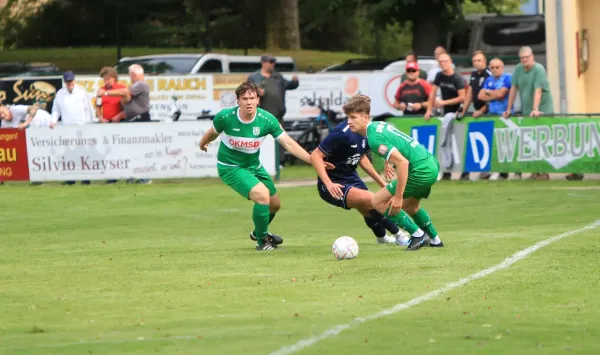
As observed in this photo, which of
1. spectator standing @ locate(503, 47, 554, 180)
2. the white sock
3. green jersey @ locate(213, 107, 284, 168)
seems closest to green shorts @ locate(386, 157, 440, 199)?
the white sock

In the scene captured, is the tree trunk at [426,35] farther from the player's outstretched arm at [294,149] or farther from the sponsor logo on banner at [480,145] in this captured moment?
the player's outstretched arm at [294,149]

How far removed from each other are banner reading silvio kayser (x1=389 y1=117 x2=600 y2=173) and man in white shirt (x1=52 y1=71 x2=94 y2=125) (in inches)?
219

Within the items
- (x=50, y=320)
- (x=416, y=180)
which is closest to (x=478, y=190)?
(x=416, y=180)

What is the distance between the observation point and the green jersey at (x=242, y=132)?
43.2 feet

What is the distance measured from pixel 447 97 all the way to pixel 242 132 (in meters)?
9.46

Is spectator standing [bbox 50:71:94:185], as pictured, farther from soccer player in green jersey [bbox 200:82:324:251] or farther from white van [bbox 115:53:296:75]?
soccer player in green jersey [bbox 200:82:324:251]

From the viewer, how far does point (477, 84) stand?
21703 millimetres

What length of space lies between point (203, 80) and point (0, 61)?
12.6 m

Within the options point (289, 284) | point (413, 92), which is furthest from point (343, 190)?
point (413, 92)

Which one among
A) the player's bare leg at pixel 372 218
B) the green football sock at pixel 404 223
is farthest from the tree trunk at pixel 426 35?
the green football sock at pixel 404 223

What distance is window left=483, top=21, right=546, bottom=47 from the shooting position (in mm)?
33500

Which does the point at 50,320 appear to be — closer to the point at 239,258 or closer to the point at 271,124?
the point at 239,258

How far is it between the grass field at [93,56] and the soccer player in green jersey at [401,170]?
2630cm

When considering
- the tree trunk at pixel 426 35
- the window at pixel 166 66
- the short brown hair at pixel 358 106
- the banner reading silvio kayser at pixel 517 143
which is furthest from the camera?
the tree trunk at pixel 426 35
